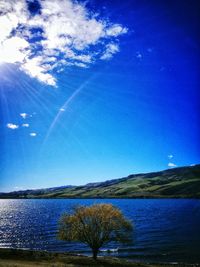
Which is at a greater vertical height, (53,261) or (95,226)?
(95,226)

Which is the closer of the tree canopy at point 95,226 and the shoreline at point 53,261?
the shoreline at point 53,261

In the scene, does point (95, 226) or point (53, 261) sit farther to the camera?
point (95, 226)

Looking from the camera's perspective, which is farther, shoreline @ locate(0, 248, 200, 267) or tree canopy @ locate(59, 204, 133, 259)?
tree canopy @ locate(59, 204, 133, 259)

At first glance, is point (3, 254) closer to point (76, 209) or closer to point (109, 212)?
point (76, 209)

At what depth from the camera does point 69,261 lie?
57438mm

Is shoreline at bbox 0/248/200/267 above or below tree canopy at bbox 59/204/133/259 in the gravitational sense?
below

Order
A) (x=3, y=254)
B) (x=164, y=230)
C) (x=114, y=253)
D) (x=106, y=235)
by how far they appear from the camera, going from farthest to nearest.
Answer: (x=164, y=230) < (x=114, y=253) < (x=3, y=254) < (x=106, y=235)

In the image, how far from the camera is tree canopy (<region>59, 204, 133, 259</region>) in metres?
59.1

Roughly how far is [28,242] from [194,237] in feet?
162

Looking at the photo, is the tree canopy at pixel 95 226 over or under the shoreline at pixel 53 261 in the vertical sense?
over

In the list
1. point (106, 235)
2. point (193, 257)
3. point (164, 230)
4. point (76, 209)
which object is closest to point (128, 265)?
point (106, 235)

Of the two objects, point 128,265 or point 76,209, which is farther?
point 76,209

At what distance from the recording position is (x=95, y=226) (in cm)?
5922

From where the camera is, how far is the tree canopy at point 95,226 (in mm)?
59125
